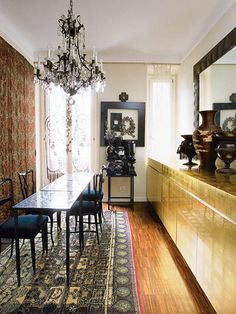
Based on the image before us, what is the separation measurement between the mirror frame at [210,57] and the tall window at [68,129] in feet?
6.98

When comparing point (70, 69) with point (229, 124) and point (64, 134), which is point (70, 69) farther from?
point (64, 134)

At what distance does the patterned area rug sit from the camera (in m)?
1.98

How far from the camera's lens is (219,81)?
122 inches

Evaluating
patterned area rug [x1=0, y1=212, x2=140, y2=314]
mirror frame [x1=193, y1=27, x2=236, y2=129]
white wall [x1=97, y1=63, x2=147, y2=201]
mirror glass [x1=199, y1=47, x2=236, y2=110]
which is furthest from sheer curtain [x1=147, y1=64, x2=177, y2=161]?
patterned area rug [x1=0, y1=212, x2=140, y2=314]

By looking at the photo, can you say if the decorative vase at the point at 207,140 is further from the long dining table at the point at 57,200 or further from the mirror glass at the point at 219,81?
the long dining table at the point at 57,200

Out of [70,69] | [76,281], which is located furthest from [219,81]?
[76,281]

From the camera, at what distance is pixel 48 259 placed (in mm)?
2752

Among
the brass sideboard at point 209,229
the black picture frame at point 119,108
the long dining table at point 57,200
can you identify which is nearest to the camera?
the brass sideboard at point 209,229

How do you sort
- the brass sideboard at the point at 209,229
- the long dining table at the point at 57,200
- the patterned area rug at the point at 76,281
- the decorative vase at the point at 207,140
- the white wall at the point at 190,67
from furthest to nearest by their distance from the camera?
the white wall at the point at 190,67 → the decorative vase at the point at 207,140 → the long dining table at the point at 57,200 → the patterned area rug at the point at 76,281 → the brass sideboard at the point at 209,229

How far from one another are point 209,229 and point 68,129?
385 cm

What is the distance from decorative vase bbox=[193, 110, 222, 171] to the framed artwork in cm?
18

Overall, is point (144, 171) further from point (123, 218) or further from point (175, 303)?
point (175, 303)

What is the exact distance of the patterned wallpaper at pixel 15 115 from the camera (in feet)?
11.6

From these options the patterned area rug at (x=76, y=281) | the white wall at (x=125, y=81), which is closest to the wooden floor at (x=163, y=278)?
the patterned area rug at (x=76, y=281)
